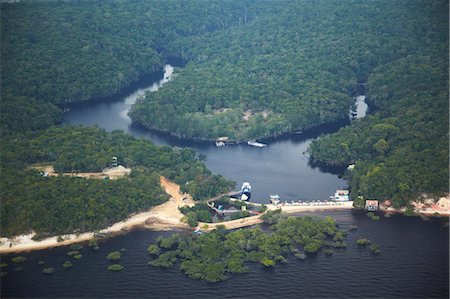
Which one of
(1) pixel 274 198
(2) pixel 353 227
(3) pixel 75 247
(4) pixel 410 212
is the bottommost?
(3) pixel 75 247

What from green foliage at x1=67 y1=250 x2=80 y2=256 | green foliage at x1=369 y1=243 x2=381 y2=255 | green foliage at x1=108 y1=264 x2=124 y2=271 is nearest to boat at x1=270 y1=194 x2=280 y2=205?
green foliage at x1=369 y1=243 x2=381 y2=255

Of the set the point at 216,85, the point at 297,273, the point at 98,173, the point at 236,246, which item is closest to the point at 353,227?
the point at 297,273

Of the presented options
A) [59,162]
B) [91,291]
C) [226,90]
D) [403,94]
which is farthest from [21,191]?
[403,94]

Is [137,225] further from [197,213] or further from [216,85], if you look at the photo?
[216,85]

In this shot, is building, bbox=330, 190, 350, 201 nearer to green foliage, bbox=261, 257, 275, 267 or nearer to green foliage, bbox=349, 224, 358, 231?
green foliage, bbox=349, 224, 358, 231

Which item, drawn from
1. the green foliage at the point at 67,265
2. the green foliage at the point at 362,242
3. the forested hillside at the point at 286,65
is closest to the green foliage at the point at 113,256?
the green foliage at the point at 67,265

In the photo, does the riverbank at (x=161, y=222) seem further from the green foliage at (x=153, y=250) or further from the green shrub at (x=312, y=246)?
the green shrub at (x=312, y=246)

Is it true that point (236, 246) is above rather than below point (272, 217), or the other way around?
below
